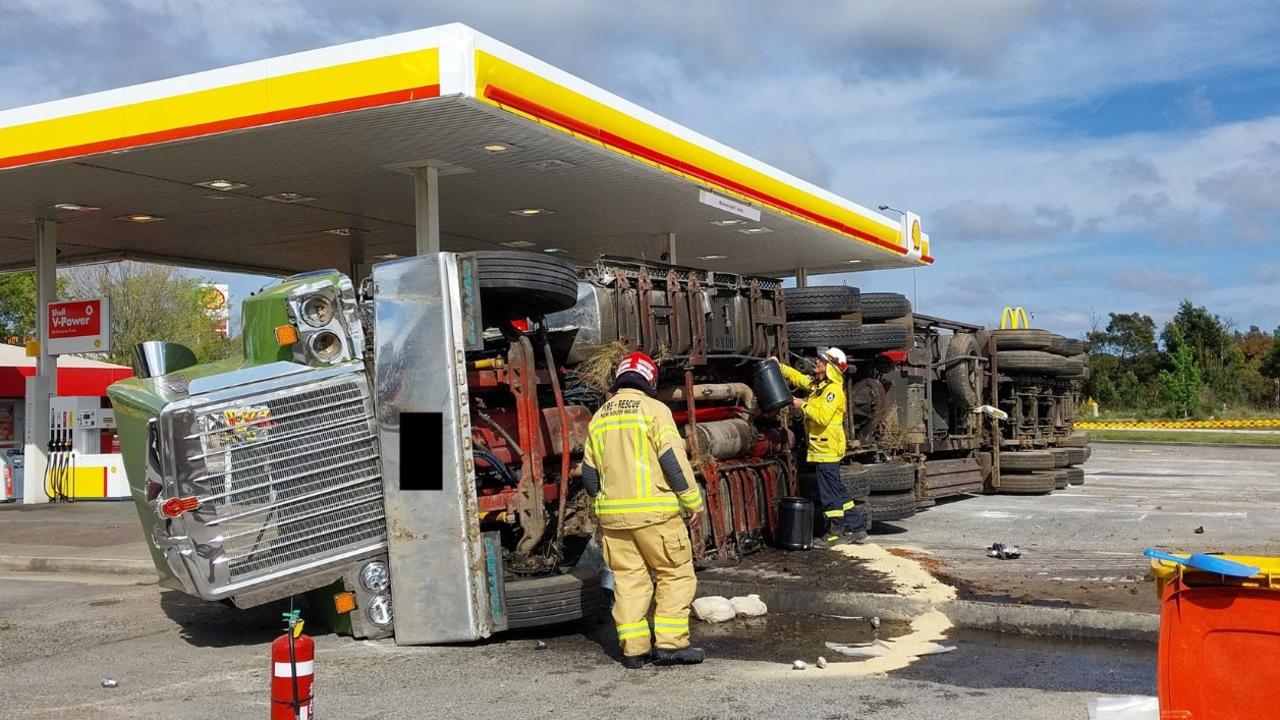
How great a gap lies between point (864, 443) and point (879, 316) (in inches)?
52.7

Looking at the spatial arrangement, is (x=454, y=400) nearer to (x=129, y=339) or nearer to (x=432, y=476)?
(x=432, y=476)

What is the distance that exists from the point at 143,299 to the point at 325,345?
A: 38689mm

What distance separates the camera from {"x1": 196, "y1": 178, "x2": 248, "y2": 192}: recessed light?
1474cm

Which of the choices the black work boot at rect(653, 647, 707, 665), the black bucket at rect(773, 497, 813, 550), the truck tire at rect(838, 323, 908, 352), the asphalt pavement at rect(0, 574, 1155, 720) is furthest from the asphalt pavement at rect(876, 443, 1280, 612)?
the black work boot at rect(653, 647, 707, 665)

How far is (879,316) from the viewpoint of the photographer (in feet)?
39.9

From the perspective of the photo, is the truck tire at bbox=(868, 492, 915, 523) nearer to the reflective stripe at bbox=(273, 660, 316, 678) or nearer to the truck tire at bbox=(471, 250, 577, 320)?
the truck tire at bbox=(471, 250, 577, 320)

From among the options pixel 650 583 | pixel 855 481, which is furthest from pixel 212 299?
pixel 650 583

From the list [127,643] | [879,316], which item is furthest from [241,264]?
[127,643]

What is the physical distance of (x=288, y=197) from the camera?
1608 cm

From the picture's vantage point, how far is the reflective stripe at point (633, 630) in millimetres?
6508

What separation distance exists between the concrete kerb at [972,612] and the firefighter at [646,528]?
166cm

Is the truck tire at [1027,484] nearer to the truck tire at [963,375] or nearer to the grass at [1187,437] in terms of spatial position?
the truck tire at [963,375]

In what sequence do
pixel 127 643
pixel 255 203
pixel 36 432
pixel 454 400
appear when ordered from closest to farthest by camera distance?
1. pixel 454 400
2. pixel 127 643
3. pixel 255 203
4. pixel 36 432

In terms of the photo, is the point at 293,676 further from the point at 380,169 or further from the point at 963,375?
the point at 963,375
